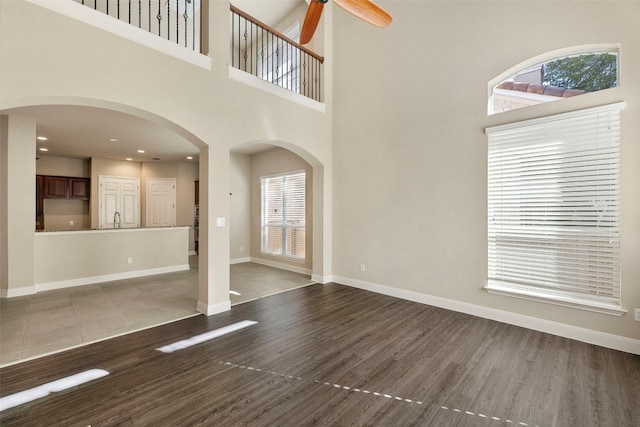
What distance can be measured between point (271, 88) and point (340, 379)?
4036 mm

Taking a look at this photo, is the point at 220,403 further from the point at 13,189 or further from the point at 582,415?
the point at 13,189

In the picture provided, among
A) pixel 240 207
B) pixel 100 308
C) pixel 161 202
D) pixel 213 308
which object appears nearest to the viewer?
pixel 213 308

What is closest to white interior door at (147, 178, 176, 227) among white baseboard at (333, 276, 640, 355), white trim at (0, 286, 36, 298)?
white trim at (0, 286, 36, 298)

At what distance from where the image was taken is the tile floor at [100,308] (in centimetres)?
284

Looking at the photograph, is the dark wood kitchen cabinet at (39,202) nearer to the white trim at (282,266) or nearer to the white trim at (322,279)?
the white trim at (282,266)

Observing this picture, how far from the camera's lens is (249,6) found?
617cm

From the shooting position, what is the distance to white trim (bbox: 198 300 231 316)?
3557 millimetres

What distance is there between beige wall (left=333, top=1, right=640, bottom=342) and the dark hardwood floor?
0.83 m

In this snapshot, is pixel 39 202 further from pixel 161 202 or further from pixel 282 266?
pixel 282 266

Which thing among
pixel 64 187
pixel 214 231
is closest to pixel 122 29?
pixel 214 231

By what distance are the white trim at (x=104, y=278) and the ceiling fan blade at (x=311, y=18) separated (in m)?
5.37

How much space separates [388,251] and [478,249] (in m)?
1.34

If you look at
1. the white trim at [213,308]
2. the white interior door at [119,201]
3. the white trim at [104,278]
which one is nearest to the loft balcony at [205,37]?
the white trim at [213,308]

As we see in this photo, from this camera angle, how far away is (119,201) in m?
7.69
